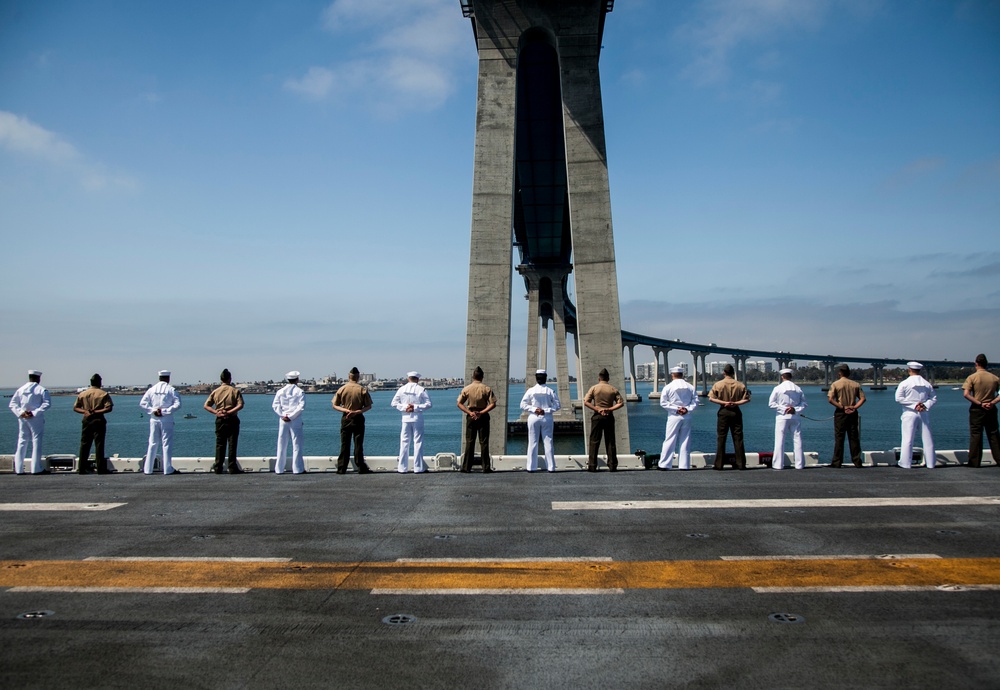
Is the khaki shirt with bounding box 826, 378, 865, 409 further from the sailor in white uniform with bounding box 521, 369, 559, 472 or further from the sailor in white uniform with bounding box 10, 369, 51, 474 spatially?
the sailor in white uniform with bounding box 10, 369, 51, 474

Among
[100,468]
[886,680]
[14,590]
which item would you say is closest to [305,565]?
[14,590]

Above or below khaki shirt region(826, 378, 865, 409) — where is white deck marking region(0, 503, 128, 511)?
below

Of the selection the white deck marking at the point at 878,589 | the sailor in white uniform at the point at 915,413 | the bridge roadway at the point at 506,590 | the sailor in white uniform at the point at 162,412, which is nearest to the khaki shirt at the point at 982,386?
the sailor in white uniform at the point at 915,413

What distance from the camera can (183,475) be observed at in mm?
13531

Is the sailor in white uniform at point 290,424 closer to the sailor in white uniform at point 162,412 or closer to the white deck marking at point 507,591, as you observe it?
the sailor in white uniform at point 162,412

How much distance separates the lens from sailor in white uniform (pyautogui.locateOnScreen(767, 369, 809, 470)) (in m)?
13.4

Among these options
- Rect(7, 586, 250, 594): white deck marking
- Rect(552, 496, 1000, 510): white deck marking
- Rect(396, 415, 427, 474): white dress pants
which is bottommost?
Rect(7, 586, 250, 594): white deck marking

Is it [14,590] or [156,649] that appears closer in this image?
[156,649]

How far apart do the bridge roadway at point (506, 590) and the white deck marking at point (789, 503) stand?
6cm

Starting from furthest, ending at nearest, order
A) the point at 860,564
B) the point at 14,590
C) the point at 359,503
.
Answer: the point at 359,503, the point at 860,564, the point at 14,590

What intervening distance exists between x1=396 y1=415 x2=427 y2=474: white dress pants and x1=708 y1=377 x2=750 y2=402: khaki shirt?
5819 mm

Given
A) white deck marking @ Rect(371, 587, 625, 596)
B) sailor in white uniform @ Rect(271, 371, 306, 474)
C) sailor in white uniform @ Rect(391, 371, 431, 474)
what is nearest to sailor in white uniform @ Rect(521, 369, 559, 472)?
sailor in white uniform @ Rect(391, 371, 431, 474)

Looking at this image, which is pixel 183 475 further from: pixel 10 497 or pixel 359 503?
pixel 359 503

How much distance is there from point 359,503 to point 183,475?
559 centimetres
